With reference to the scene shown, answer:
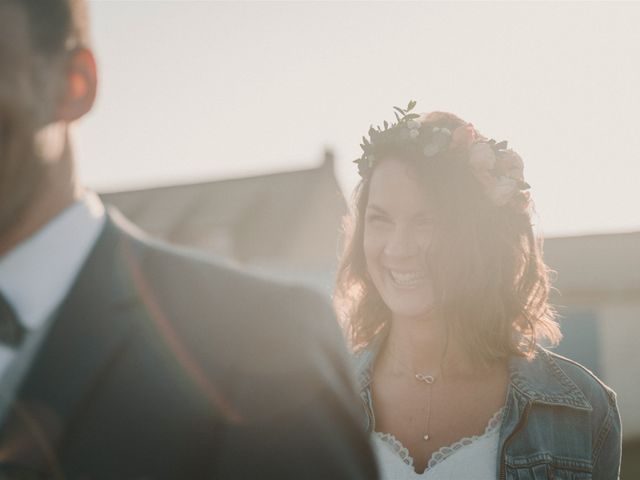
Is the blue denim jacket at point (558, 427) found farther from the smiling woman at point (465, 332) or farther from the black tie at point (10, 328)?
the black tie at point (10, 328)

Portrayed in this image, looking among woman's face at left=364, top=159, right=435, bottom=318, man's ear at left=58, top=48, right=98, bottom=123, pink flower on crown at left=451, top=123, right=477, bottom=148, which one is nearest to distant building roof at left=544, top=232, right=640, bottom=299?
pink flower on crown at left=451, top=123, right=477, bottom=148

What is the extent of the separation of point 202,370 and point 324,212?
882 inches

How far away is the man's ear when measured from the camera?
1619 mm

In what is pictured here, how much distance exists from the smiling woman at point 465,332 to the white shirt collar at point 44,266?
6.70 feet

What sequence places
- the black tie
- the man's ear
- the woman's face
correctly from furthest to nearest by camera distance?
1. the woman's face
2. the man's ear
3. the black tie

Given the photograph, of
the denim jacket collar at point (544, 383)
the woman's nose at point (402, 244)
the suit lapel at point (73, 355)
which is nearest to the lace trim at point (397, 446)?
the denim jacket collar at point (544, 383)

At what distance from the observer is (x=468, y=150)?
3656 mm

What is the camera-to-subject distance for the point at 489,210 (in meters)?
3.58

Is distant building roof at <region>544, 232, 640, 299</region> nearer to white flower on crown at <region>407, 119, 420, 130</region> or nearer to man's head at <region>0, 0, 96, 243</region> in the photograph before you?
white flower on crown at <region>407, 119, 420, 130</region>

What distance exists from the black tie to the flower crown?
2492 mm

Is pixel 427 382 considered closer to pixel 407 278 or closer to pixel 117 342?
pixel 407 278

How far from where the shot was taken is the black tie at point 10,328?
1480mm

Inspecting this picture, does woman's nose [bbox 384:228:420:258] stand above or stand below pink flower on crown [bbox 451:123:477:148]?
below

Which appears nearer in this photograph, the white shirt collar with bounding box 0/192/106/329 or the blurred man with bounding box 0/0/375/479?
the blurred man with bounding box 0/0/375/479
